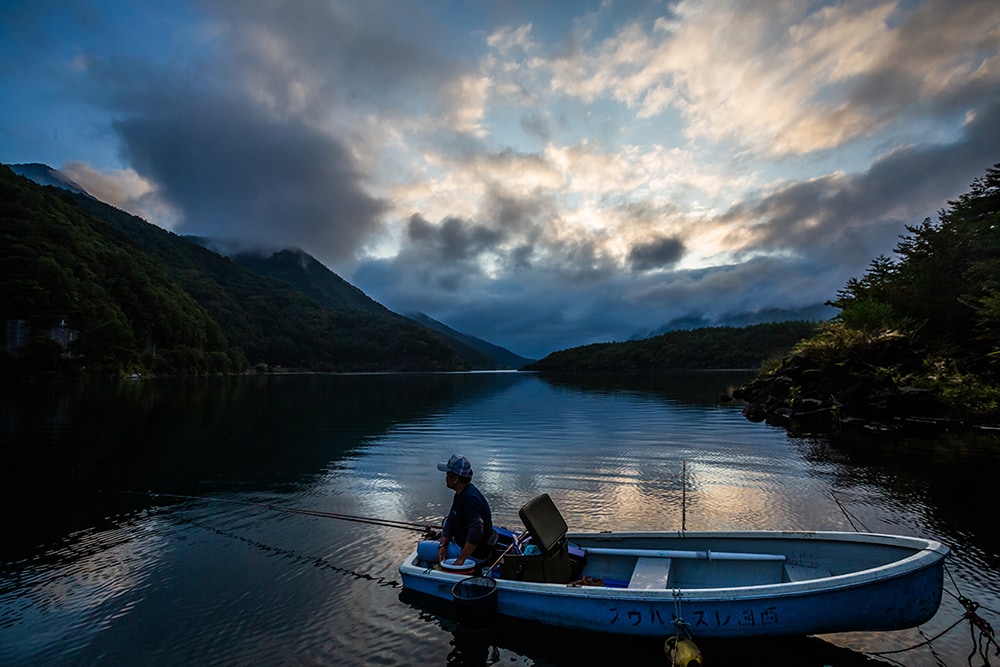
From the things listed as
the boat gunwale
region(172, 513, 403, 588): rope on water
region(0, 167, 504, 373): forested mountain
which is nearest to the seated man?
the boat gunwale

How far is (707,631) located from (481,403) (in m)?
53.3

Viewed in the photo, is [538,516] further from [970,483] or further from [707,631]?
[970,483]

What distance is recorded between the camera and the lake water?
28.0 feet

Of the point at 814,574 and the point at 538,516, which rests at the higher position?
the point at 538,516

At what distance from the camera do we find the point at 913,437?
27.7m

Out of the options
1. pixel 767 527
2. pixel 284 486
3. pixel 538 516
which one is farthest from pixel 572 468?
pixel 538 516

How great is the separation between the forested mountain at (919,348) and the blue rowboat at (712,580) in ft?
98.1

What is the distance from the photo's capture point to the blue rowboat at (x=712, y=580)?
700 cm

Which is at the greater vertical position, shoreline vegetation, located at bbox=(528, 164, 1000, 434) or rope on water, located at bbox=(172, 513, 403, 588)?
shoreline vegetation, located at bbox=(528, 164, 1000, 434)

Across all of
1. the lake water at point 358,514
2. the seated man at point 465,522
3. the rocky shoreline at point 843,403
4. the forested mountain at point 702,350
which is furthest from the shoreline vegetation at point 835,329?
the forested mountain at point 702,350

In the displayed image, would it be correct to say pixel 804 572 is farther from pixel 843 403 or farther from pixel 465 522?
pixel 843 403

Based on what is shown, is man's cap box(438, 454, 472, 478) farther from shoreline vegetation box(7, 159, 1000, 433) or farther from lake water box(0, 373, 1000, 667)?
shoreline vegetation box(7, 159, 1000, 433)

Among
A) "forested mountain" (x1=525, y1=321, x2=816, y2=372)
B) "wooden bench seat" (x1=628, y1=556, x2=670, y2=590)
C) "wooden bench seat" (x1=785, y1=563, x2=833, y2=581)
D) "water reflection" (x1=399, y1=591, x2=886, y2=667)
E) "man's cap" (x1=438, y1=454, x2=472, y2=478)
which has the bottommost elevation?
"water reflection" (x1=399, y1=591, x2=886, y2=667)

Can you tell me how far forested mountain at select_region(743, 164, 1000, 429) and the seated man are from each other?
108 feet
